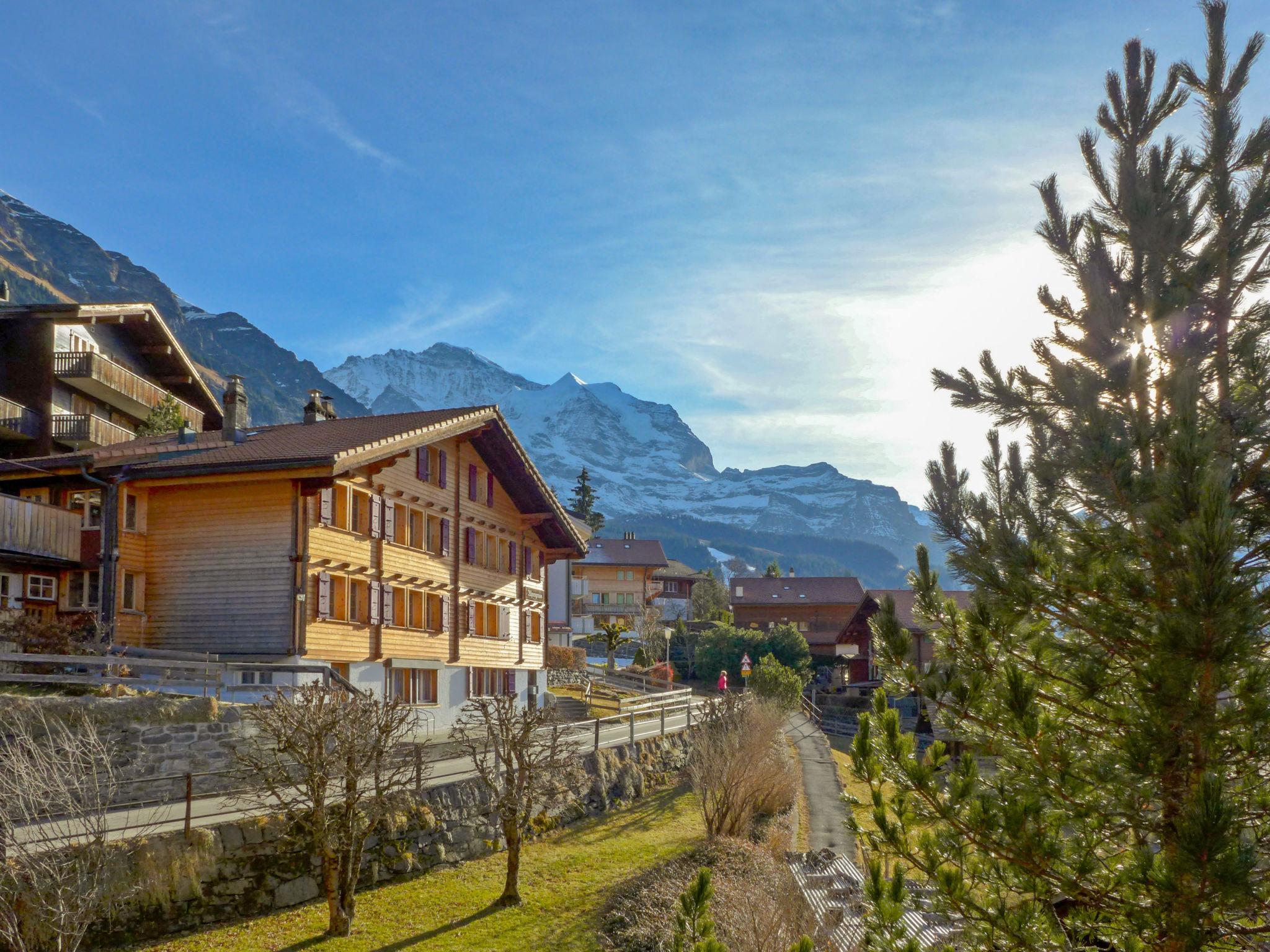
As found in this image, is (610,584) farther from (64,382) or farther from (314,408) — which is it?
(64,382)

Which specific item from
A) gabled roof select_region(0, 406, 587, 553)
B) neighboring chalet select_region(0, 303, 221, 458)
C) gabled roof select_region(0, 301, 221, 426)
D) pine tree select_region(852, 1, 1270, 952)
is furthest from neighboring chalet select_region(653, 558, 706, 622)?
pine tree select_region(852, 1, 1270, 952)

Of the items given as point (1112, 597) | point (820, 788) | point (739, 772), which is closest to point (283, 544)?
point (739, 772)

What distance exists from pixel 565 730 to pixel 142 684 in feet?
27.0

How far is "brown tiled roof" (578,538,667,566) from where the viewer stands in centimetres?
8869

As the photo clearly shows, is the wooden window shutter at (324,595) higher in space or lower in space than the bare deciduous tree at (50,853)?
higher

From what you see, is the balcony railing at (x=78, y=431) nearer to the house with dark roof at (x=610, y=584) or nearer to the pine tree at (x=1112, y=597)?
the pine tree at (x=1112, y=597)

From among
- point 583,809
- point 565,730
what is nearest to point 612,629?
point 583,809

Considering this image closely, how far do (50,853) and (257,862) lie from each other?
14.9 ft

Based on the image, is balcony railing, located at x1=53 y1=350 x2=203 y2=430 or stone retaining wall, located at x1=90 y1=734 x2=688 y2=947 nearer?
stone retaining wall, located at x1=90 y1=734 x2=688 y2=947

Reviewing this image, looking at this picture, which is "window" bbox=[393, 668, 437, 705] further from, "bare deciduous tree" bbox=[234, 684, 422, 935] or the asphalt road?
"bare deciduous tree" bbox=[234, 684, 422, 935]

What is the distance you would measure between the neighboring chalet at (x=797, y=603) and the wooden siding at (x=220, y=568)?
63.2 m

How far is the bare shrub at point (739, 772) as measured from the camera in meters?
25.2

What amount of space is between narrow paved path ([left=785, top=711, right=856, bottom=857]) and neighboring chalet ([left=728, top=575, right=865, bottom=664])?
3835 centimetres

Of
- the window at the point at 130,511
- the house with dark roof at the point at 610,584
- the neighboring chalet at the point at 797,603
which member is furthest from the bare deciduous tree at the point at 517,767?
the neighboring chalet at the point at 797,603
